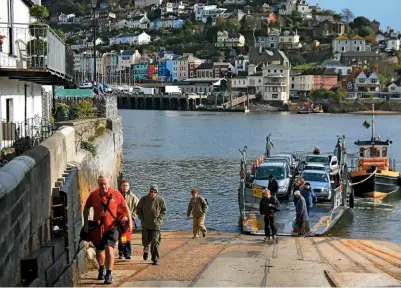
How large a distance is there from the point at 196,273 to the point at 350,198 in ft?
70.5

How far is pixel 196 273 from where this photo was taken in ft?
41.1

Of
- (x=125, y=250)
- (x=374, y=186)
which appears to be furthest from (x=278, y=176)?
(x=125, y=250)

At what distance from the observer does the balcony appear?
16297 millimetres

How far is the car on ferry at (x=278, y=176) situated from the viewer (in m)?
29.4

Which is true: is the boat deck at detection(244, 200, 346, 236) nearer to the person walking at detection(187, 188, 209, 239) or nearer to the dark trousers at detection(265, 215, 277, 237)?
the dark trousers at detection(265, 215, 277, 237)

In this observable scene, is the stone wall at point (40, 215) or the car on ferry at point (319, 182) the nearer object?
the stone wall at point (40, 215)

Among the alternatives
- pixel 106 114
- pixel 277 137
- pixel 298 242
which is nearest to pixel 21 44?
pixel 298 242

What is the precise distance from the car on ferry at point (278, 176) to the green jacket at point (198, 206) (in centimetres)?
1077

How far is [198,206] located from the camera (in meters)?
18.5

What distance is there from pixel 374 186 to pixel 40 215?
28756 mm

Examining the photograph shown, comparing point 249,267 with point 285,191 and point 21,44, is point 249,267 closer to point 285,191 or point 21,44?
point 21,44

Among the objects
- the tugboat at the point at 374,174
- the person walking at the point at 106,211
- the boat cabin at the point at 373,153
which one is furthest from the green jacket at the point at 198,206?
the boat cabin at the point at 373,153

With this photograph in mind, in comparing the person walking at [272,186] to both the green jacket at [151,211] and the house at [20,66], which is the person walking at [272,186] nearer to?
the house at [20,66]

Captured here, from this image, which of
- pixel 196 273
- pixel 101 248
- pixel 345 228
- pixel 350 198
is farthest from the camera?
pixel 350 198
